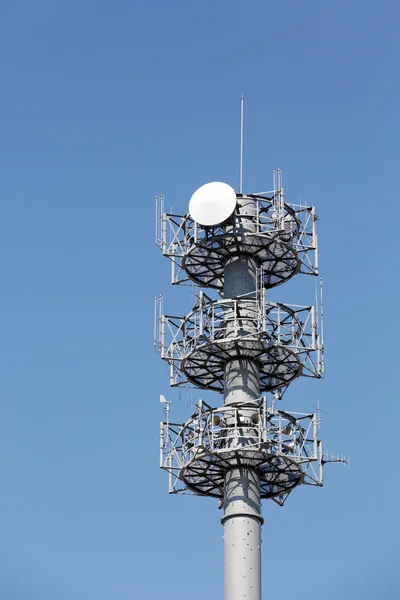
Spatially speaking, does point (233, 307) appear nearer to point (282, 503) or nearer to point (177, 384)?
point (177, 384)

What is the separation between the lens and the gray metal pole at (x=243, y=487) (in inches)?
2655

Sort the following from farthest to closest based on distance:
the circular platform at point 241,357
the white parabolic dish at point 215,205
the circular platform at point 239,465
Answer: the white parabolic dish at point 215,205
the circular platform at point 241,357
the circular platform at point 239,465

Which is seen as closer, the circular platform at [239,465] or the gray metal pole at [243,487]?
the gray metal pole at [243,487]

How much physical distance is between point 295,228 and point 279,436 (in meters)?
11.7

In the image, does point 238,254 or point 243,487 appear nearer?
point 243,487

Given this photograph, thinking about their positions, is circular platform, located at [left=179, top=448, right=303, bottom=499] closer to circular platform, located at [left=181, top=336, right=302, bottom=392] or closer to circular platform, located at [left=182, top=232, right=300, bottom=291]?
circular platform, located at [left=181, top=336, right=302, bottom=392]

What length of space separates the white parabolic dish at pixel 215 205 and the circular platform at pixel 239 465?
11.7 m

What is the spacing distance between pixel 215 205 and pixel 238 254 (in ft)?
9.86

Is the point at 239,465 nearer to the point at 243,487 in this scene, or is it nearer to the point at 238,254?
the point at 243,487

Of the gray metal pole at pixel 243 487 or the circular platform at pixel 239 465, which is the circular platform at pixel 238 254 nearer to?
the gray metal pole at pixel 243 487

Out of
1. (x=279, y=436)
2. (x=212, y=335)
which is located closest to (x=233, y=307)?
(x=212, y=335)

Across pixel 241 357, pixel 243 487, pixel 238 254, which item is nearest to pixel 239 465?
pixel 243 487

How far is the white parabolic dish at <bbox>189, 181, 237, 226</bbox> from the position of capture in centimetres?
7431

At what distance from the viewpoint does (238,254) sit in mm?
76000
